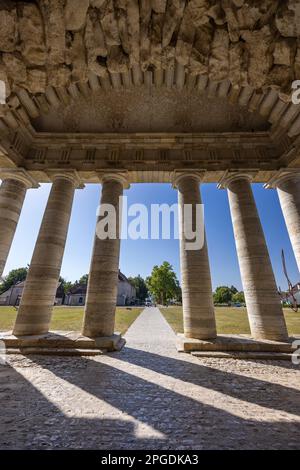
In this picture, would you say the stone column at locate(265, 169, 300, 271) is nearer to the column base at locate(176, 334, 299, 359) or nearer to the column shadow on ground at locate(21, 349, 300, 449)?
the column base at locate(176, 334, 299, 359)

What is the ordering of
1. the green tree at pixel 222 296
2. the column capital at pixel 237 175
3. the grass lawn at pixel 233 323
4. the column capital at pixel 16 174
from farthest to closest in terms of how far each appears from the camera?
the green tree at pixel 222 296
the grass lawn at pixel 233 323
the column capital at pixel 237 175
the column capital at pixel 16 174

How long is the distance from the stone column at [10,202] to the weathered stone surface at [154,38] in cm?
779

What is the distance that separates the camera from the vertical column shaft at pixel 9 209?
40.7 ft


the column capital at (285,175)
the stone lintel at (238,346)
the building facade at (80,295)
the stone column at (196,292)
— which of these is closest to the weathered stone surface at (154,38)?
the column capital at (285,175)

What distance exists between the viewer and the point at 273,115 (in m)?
12.5

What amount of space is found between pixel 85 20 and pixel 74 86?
216 inches

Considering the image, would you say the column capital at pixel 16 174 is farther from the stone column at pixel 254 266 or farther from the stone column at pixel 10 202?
the stone column at pixel 254 266

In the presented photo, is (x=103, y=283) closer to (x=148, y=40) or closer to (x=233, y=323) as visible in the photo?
(x=148, y=40)

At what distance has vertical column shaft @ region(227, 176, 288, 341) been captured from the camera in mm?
10680

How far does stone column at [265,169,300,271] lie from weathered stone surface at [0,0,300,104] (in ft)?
23.8

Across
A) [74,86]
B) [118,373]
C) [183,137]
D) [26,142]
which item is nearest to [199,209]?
[183,137]

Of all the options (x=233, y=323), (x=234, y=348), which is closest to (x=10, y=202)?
(x=234, y=348)

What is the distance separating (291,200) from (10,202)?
18.3 metres

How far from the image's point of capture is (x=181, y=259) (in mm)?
12078
